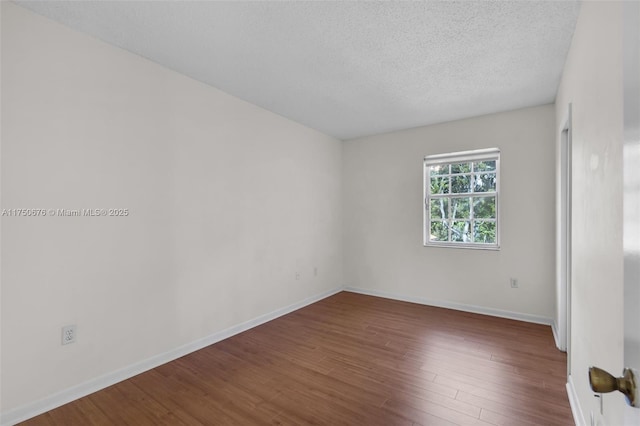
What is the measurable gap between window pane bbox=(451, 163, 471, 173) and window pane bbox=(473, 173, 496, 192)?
17 centimetres

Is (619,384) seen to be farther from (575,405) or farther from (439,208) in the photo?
(439,208)

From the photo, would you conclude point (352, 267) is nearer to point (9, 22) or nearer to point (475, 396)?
point (475, 396)

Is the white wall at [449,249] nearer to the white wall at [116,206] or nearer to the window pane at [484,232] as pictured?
the window pane at [484,232]

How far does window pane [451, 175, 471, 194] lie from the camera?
4207mm

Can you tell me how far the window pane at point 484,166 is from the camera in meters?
4.02

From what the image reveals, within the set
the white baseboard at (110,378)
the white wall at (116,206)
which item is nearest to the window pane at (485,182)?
the white wall at (116,206)

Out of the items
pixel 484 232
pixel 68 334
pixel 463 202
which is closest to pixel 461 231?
pixel 484 232

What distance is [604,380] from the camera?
1.79 ft

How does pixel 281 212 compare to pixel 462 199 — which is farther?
pixel 462 199

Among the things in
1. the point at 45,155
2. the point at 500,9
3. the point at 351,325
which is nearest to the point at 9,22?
the point at 45,155

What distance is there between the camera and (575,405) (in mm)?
1959

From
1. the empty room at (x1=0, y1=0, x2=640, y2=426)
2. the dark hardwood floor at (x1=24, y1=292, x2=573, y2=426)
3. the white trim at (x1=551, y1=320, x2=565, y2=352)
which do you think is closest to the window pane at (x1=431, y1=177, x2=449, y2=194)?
the empty room at (x1=0, y1=0, x2=640, y2=426)

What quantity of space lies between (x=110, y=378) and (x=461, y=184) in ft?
14.7

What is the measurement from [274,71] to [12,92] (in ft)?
6.13
